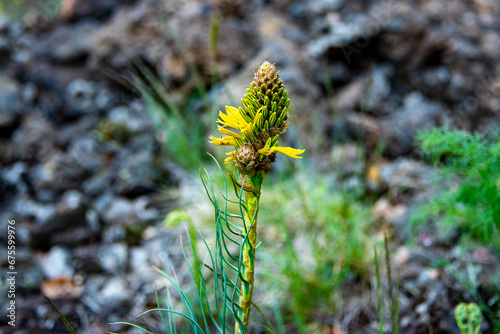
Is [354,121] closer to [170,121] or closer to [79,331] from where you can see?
[170,121]

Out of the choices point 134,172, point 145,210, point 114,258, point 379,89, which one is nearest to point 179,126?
point 134,172

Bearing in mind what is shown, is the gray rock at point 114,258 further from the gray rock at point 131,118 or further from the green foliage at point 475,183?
the green foliage at point 475,183

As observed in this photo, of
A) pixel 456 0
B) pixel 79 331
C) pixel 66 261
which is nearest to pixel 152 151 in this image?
pixel 66 261

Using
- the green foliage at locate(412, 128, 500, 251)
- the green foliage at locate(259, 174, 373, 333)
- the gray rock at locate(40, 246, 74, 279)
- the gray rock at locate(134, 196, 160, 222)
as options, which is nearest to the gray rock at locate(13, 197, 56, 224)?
the gray rock at locate(40, 246, 74, 279)

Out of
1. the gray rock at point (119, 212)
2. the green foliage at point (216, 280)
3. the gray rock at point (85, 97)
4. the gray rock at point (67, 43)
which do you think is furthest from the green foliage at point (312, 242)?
the gray rock at point (67, 43)

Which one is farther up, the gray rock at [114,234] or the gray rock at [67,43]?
the gray rock at [67,43]

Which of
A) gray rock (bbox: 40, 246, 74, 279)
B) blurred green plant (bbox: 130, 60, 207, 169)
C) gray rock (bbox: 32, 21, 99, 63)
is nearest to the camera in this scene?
gray rock (bbox: 40, 246, 74, 279)

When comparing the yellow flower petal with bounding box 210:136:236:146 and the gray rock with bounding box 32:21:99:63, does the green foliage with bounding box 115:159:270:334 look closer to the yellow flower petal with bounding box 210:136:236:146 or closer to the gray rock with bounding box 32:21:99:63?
the yellow flower petal with bounding box 210:136:236:146
